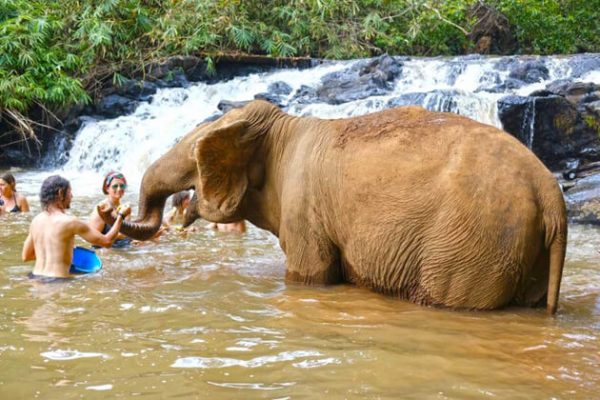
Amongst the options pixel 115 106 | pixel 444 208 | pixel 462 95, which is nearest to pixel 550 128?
pixel 462 95

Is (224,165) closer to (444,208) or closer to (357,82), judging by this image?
(444,208)

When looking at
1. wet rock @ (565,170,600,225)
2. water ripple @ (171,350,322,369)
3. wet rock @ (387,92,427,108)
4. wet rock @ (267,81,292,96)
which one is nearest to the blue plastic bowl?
water ripple @ (171,350,322,369)

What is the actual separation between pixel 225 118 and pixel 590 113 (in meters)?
10.4

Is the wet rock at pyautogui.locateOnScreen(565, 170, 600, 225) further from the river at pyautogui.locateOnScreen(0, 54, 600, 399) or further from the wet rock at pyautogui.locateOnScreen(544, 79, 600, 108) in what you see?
the wet rock at pyautogui.locateOnScreen(544, 79, 600, 108)

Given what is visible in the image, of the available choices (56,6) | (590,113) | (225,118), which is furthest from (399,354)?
(56,6)

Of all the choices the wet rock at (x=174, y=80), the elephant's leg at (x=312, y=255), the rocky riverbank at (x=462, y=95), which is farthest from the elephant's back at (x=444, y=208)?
the wet rock at (x=174, y=80)

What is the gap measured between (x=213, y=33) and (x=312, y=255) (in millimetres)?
16148

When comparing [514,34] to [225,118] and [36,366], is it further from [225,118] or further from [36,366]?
[36,366]

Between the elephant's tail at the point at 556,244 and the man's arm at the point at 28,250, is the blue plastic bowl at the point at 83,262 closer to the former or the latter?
the man's arm at the point at 28,250

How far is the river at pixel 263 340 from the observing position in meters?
3.75

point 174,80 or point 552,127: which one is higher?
point 174,80

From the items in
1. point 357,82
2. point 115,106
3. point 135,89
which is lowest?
point 115,106

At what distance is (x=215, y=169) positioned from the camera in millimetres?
6145

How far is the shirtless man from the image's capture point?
6.57 meters
